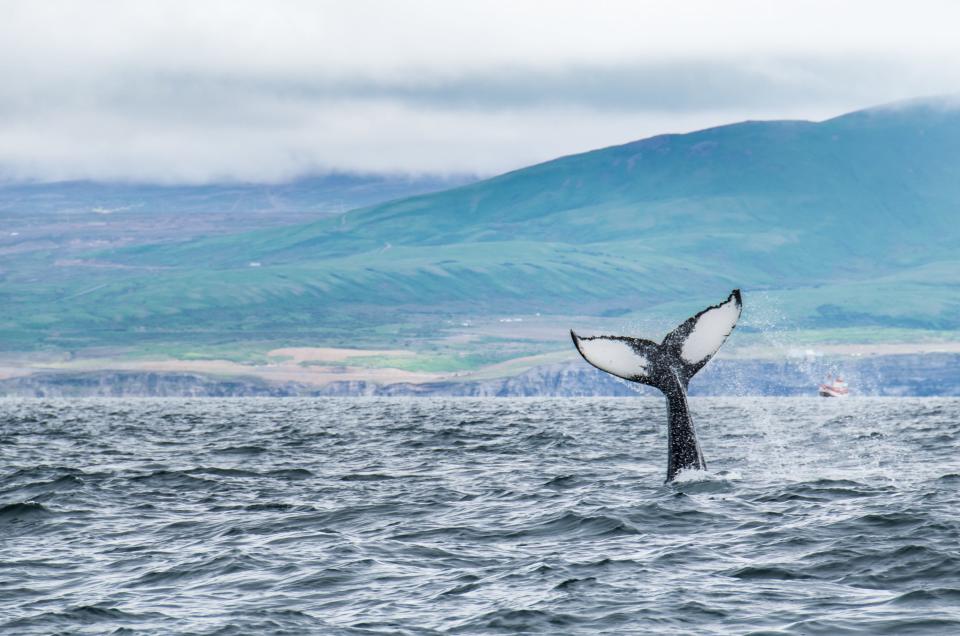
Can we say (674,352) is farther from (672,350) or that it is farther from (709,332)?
(709,332)

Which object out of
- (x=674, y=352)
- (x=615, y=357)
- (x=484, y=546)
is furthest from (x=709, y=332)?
(x=484, y=546)

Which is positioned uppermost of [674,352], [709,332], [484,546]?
[709,332]

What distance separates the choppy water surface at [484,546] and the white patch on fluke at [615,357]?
6.94 feet

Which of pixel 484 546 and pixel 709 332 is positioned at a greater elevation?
pixel 709 332

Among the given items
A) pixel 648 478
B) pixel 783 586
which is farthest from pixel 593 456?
pixel 783 586

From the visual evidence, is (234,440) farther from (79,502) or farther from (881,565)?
(881,565)

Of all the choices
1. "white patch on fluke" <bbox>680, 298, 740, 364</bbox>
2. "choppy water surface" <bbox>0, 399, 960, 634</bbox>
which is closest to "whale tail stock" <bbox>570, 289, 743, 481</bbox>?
"white patch on fluke" <bbox>680, 298, 740, 364</bbox>

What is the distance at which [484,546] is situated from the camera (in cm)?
1789

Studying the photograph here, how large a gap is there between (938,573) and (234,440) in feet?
107

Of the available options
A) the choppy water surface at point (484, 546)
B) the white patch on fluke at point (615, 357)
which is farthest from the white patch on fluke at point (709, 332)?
the choppy water surface at point (484, 546)

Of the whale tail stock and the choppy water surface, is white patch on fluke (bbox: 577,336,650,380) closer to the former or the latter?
the whale tail stock

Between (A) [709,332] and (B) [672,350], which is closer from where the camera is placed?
(A) [709,332]

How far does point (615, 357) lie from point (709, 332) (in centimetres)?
154

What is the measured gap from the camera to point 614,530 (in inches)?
746
